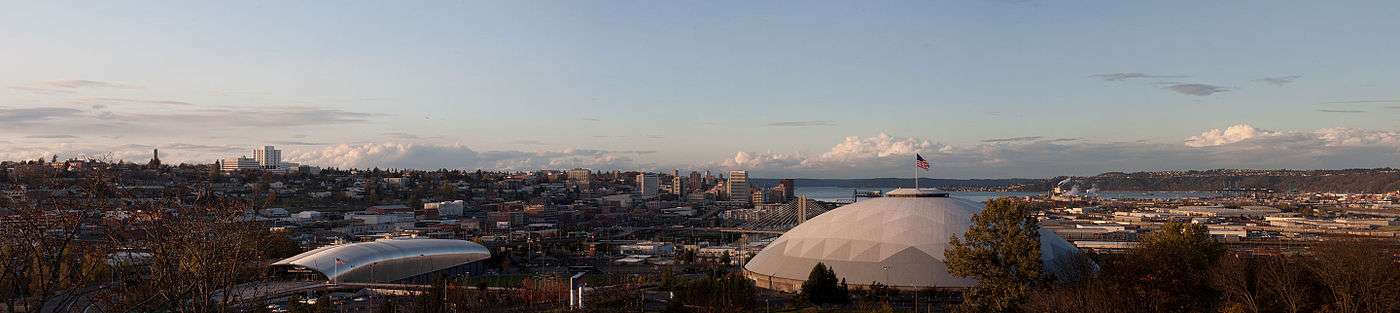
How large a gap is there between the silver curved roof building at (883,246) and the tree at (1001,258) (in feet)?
26.5

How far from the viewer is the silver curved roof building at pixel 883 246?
3838 centimetres

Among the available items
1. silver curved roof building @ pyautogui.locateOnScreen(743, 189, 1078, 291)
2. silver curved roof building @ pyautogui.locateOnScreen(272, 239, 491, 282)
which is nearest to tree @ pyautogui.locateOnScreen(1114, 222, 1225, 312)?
silver curved roof building @ pyautogui.locateOnScreen(743, 189, 1078, 291)

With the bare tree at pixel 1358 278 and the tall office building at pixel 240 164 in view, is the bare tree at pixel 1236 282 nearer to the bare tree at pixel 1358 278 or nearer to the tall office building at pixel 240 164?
the bare tree at pixel 1358 278

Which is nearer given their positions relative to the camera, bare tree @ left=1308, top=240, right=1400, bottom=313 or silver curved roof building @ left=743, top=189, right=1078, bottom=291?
bare tree @ left=1308, top=240, right=1400, bottom=313

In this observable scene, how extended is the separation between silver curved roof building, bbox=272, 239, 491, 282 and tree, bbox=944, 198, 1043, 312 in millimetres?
33617

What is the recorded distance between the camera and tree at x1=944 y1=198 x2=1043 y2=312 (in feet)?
93.6

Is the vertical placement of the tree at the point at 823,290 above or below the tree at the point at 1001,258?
below

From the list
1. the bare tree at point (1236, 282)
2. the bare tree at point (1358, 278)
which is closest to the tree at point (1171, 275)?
the bare tree at point (1236, 282)

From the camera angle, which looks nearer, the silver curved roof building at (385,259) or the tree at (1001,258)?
the tree at (1001,258)

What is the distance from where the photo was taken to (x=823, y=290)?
3625 cm

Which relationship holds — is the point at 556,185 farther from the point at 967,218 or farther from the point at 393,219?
the point at 967,218

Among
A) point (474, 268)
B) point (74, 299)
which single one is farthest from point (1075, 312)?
point (474, 268)

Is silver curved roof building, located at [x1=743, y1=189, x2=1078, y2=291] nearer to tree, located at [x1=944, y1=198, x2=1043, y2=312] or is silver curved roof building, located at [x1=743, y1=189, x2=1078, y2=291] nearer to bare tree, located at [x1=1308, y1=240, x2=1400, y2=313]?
tree, located at [x1=944, y1=198, x2=1043, y2=312]

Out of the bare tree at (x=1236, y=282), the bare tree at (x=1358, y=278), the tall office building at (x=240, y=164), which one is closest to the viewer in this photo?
the bare tree at (x=1358, y=278)
